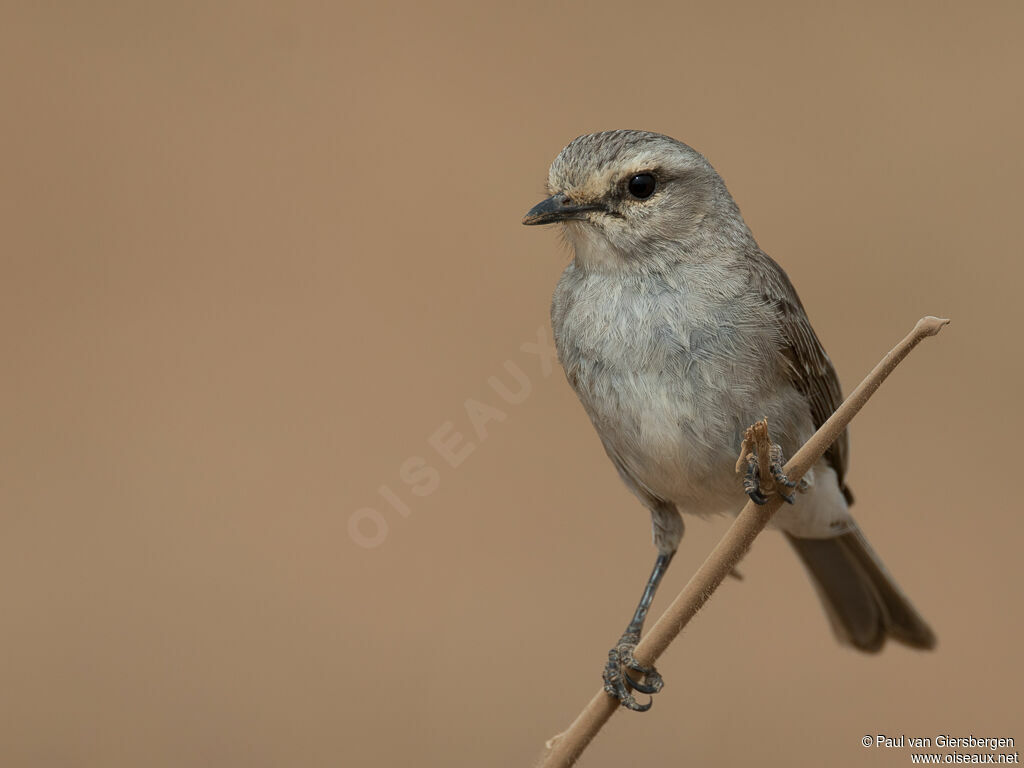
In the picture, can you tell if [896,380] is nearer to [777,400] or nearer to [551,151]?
[551,151]

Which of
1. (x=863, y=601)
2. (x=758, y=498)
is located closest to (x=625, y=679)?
(x=758, y=498)

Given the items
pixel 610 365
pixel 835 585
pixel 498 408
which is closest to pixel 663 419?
pixel 610 365

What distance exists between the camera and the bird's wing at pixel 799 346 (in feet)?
12.3

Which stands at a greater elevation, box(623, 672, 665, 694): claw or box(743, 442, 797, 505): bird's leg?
box(743, 442, 797, 505): bird's leg

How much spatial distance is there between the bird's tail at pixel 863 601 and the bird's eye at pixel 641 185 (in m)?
1.80

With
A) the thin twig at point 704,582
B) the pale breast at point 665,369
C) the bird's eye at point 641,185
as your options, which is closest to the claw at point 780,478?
the thin twig at point 704,582

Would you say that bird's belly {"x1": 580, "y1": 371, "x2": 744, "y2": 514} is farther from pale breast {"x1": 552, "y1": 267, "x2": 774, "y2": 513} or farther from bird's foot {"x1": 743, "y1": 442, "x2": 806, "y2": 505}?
bird's foot {"x1": 743, "y1": 442, "x2": 806, "y2": 505}

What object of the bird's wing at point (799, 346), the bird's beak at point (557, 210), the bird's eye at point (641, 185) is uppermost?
the bird's beak at point (557, 210)

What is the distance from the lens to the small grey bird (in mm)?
3475

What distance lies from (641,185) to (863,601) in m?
2.08

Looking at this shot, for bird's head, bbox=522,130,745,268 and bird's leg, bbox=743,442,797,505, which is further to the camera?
bird's head, bbox=522,130,745,268

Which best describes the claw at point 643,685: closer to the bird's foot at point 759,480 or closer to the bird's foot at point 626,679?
the bird's foot at point 626,679

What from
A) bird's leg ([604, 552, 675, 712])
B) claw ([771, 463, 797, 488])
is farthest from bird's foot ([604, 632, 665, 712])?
claw ([771, 463, 797, 488])

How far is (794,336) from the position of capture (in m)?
3.82
